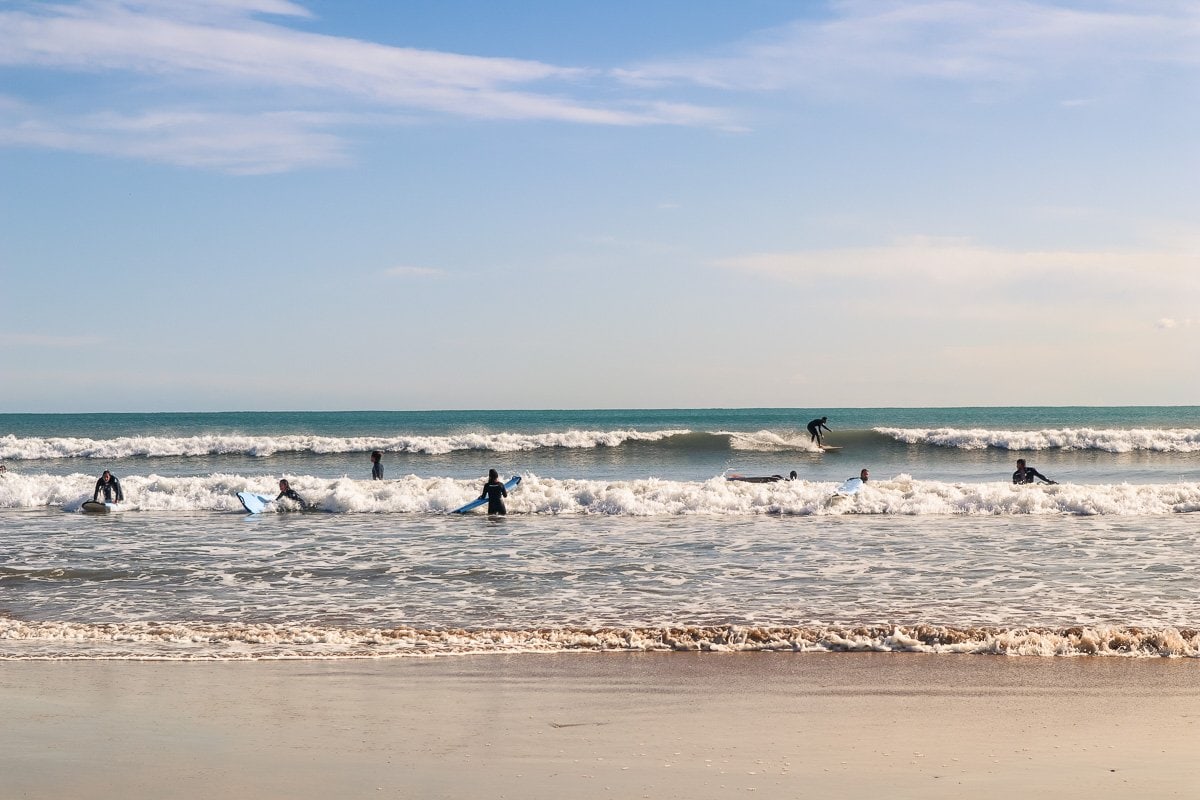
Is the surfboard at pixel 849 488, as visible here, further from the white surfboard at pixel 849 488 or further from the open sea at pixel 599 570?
the open sea at pixel 599 570

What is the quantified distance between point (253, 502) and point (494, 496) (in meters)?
5.88

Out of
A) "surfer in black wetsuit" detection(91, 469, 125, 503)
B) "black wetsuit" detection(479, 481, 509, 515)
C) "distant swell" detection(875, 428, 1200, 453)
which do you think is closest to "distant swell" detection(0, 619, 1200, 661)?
"black wetsuit" detection(479, 481, 509, 515)

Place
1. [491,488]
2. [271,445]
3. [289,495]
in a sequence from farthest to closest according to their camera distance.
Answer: [271,445], [289,495], [491,488]

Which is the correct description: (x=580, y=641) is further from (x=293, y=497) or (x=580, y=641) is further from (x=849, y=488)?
(x=293, y=497)

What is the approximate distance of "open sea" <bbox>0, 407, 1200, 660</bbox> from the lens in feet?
35.0

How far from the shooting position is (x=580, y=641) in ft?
34.2

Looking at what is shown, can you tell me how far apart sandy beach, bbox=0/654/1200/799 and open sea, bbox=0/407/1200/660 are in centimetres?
80

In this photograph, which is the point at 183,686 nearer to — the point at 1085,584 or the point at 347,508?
the point at 1085,584

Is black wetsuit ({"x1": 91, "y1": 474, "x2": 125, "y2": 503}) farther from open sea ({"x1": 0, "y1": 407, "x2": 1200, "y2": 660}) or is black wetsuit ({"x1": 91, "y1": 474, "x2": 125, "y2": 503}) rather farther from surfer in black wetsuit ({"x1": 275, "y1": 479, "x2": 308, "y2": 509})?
surfer in black wetsuit ({"x1": 275, "y1": 479, "x2": 308, "y2": 509})

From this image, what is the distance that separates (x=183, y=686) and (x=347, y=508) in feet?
53.2

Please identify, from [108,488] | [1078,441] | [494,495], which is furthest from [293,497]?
[1078,441]

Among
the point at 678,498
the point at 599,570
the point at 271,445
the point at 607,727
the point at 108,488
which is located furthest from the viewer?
the point at 271,445

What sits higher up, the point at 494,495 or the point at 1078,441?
the point at 1078,441

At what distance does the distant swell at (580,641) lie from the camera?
32.6ft
